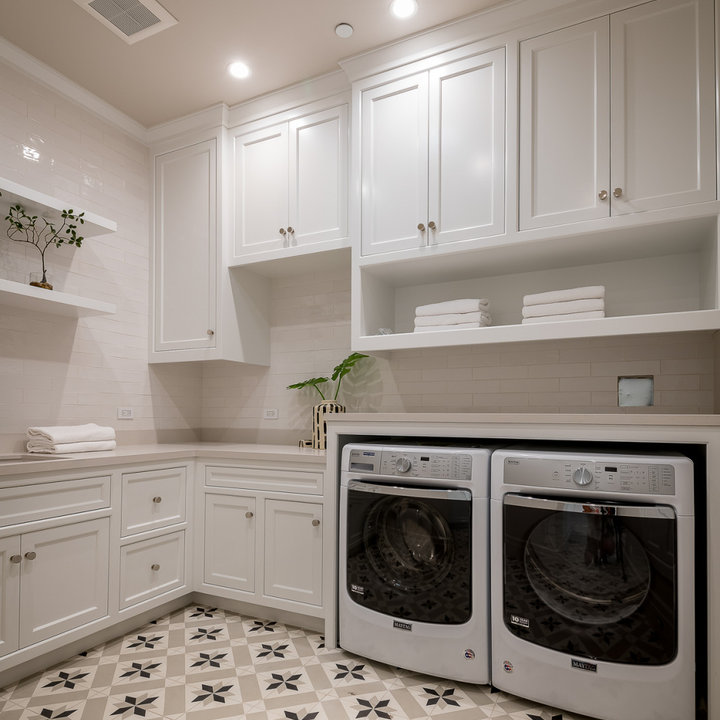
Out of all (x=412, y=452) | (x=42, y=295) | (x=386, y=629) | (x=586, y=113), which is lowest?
(x=386, y=629)

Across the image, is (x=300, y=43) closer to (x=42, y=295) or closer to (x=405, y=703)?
(x=42, y=295)

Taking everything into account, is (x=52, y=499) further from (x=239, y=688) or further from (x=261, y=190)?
(x=261, y=190)

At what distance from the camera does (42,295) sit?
2.49 m

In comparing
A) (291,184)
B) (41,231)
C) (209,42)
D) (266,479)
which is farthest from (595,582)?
(41,231)

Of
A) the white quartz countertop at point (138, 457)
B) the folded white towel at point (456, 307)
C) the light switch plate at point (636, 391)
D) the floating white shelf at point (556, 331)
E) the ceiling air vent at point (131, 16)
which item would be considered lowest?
the white quartz countertop at point (138, 457)

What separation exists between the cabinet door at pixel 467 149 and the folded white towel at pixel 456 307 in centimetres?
29

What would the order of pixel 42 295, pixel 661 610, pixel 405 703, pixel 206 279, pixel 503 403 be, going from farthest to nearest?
pixel 206 279, pixel 503 403, pixel 42 295, pixel 405 703, pixel 661 610

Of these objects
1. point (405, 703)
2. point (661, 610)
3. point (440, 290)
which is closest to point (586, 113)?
point (440, 290)

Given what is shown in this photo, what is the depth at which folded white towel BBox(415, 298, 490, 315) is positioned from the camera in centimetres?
250

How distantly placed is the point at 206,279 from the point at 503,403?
5.98 feet

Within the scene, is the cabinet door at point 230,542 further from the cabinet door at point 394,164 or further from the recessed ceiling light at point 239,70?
the recessed ceiling light at point 239,70

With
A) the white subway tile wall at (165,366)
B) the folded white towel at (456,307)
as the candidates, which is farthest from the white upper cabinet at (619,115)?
the white subway tile wall at (165,366)

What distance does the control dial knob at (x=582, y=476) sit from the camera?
5.93ft

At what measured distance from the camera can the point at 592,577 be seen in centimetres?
179
